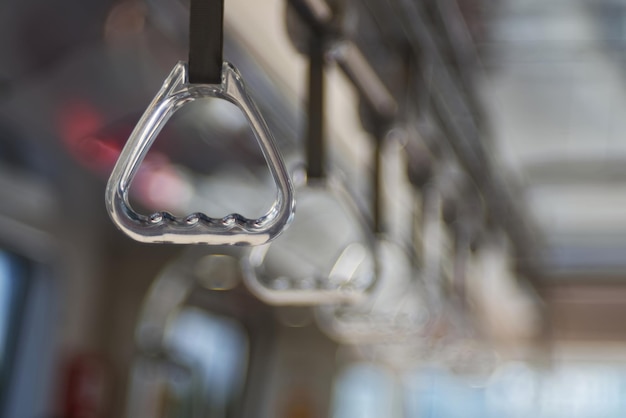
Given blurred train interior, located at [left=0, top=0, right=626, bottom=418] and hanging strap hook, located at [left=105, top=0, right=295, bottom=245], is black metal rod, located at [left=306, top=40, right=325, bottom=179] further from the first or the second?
hanging strap hook, located at [left=105, top=0, right=295, bottom=245]

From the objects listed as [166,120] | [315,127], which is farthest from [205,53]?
[315,127]

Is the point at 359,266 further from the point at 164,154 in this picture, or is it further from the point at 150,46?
the point at 164,154

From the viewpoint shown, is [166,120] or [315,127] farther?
[315,127]

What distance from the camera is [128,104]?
2580 millimetres

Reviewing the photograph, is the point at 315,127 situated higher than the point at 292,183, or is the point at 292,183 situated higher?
the point at 315,127

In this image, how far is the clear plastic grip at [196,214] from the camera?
2.29 ft

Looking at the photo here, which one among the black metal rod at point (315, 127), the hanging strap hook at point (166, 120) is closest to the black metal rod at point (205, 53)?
the hanging strap hook at point (166, 120)

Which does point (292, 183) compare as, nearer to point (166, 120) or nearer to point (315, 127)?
point (166, 120)

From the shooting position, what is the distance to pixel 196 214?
0.73 m

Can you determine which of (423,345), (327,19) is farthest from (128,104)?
(327,19)

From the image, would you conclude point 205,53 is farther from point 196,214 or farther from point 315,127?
point 315,127

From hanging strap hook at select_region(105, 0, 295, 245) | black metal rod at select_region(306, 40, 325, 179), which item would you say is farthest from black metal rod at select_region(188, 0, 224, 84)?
black metal rod at select_region(306, 40, 325, 179)

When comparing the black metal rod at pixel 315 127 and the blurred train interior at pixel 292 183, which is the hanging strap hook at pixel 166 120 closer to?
the blurred train interior at pixel 292 183

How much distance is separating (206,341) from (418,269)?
343cm
